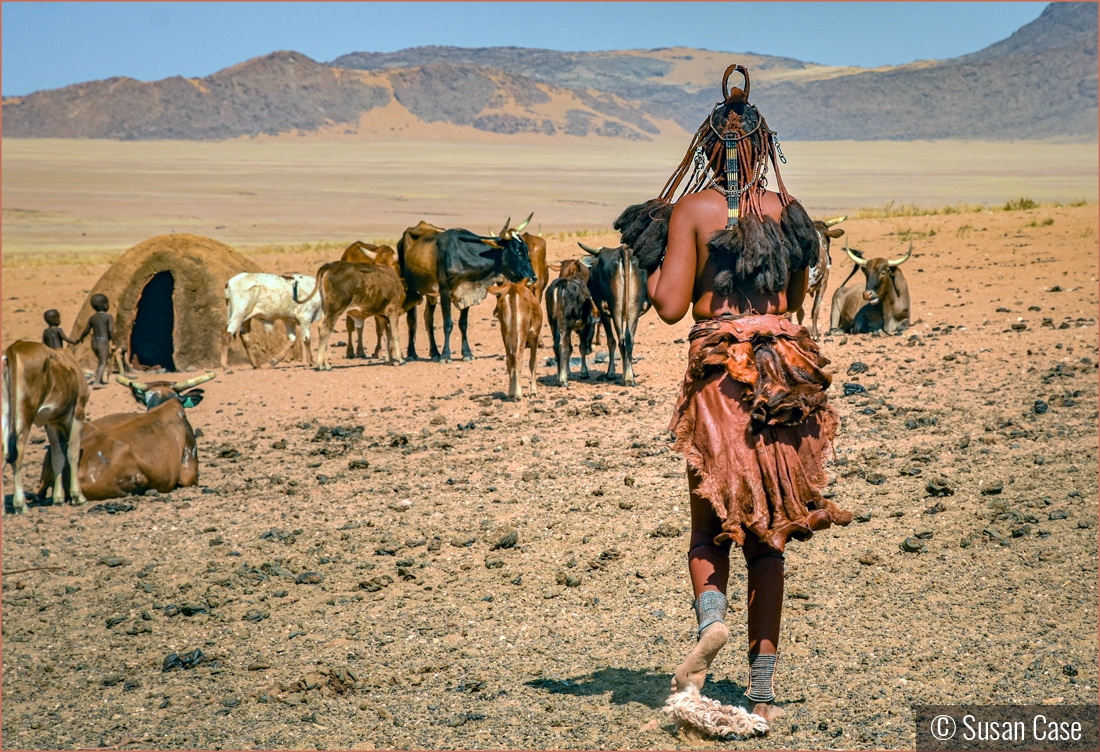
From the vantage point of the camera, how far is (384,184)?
97.3 m

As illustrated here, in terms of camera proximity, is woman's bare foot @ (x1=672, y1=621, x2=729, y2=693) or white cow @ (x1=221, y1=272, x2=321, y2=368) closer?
woman's bare foot @ (x1=672, y1=621, x2=729, y2=693)

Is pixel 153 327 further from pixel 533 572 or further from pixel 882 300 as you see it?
pixel 533 572

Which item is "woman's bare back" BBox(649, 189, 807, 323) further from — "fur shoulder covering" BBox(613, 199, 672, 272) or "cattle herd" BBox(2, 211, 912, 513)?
"cattle herd" BBox(2, 211, 912, 513)

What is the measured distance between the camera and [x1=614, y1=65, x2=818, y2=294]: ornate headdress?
4.27 m

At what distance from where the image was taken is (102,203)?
76688mm

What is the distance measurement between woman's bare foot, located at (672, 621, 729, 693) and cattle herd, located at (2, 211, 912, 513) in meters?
1.82

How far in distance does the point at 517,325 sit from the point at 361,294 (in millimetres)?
4320

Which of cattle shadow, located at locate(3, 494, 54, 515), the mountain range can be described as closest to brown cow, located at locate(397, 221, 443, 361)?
cattle shadow, located at locate(3, 494, 54, 515)

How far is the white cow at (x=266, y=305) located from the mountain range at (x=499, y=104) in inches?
5781

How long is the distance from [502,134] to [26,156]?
68.9 m

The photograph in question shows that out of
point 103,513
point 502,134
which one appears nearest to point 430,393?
point 103,513

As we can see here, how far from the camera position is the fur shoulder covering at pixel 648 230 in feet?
14.6

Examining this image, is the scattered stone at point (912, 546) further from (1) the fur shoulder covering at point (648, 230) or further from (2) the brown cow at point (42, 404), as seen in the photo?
(2) the brown cow at point (42, 404)

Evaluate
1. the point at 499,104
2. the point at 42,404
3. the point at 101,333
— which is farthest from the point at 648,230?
the point at 499,104
